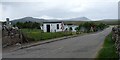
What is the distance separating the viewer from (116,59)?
15133 millimetres

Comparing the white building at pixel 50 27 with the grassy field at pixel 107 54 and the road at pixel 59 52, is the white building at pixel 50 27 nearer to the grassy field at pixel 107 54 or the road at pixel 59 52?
the road at pixel 59 52

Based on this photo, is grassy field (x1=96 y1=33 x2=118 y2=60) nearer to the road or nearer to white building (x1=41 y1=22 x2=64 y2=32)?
the road

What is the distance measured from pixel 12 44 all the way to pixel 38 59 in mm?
15521

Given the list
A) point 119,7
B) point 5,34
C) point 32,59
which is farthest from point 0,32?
point 119,7

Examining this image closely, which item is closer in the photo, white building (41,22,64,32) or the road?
the road

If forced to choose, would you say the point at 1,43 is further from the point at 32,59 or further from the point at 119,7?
the point at 119,7

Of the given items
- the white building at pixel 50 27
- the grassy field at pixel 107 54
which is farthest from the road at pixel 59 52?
the white building at pixel 50 27

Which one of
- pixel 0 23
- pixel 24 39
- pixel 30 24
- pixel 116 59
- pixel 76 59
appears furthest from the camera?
pixel 30 24

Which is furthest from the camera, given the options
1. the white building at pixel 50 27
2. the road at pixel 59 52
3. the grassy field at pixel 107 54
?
the white building at pixel 50 27

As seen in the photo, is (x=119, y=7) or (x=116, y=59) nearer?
(x=119, y=7)

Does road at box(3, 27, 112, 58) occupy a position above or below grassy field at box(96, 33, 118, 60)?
below

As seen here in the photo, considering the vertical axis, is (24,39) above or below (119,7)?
below

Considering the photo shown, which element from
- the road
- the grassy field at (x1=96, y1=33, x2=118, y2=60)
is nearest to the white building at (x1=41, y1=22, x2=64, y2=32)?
the road

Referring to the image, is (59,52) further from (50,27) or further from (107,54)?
(50,27)
